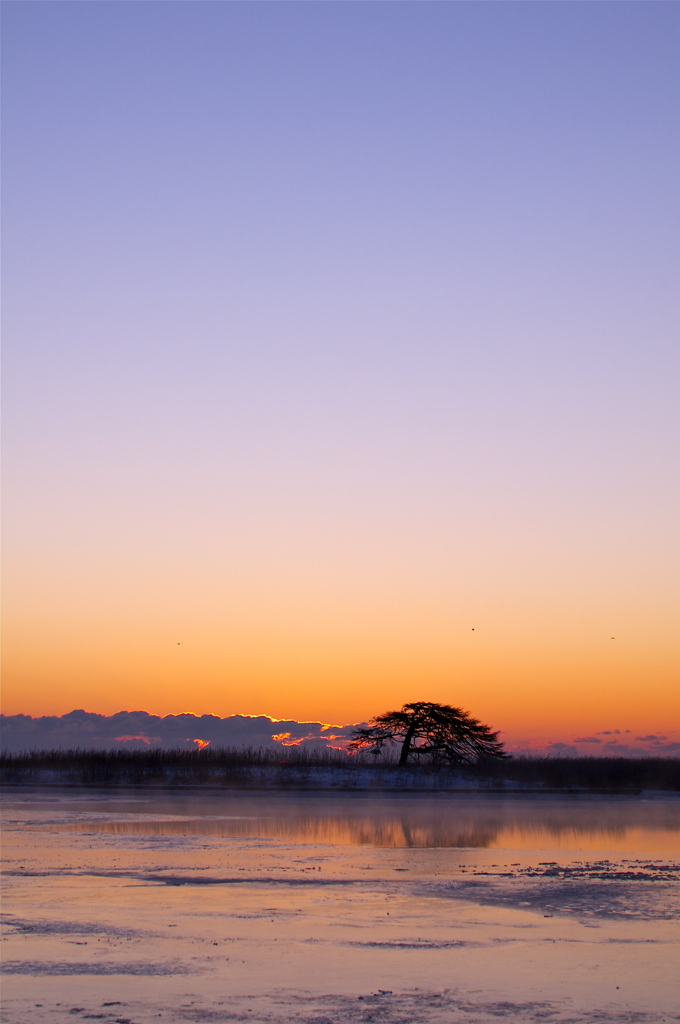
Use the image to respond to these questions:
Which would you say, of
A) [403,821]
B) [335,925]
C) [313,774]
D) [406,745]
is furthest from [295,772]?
[335,925]

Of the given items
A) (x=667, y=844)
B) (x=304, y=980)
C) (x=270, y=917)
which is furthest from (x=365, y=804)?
(x=304, y=980)

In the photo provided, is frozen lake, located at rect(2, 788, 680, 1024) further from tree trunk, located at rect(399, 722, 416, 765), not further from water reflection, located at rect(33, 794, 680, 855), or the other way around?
tree trunk, located at rect(399, 722, 416, 765)

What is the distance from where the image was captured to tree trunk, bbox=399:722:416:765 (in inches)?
1970

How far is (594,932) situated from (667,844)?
37.0 ft

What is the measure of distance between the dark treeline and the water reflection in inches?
283

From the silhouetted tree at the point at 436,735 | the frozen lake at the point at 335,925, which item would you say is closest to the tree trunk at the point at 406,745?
the silhouetted tree at the point at 436,735

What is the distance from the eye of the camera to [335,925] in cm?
1119

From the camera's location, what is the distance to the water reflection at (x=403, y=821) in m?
21.0

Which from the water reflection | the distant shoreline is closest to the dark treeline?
the distant shoreline

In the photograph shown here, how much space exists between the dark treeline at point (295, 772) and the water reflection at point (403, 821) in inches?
283

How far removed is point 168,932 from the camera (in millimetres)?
10602

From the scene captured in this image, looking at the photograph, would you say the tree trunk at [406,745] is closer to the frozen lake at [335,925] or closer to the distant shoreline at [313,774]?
the distant shoreline at [313,774]

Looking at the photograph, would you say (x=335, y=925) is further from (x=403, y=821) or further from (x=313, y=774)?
(x=313, y=774)

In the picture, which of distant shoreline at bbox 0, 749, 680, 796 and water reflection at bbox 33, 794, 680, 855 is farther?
distant shoreline at bbox 0, 749, 680, 796
